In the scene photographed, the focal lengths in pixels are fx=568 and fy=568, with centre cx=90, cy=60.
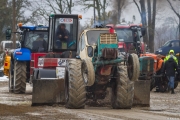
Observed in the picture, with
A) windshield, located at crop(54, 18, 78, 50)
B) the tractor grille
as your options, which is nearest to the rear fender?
windshield, located at crop(54, 18, 78, 50)

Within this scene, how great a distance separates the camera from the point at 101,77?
1425 cm

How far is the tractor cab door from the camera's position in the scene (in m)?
19.1

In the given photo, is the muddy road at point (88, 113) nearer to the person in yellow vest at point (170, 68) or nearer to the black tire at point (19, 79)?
the black tire at point (19, 79)

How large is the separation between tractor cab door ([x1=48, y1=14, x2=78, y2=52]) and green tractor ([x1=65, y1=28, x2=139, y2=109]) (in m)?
4.35

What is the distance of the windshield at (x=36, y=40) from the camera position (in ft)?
67.3

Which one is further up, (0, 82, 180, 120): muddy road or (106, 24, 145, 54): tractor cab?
(106, 24, 145, 54): tractor cab

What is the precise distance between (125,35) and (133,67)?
13.4m

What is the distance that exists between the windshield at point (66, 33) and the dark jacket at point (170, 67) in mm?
4763

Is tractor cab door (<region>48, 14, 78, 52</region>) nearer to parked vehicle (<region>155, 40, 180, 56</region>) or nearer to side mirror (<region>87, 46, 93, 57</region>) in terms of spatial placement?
side mirror (<region>87, 46, 93, 57</region>)

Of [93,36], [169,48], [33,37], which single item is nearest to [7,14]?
[169,48]

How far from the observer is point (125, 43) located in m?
26.3

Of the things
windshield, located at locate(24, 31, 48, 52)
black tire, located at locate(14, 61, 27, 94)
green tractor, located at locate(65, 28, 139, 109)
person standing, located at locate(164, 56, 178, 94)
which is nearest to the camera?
green tractor, located at locate(65, 28, 139, 109)

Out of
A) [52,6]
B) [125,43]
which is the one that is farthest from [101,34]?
[52,6]

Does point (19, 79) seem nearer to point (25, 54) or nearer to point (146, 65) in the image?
point (25, 54)
